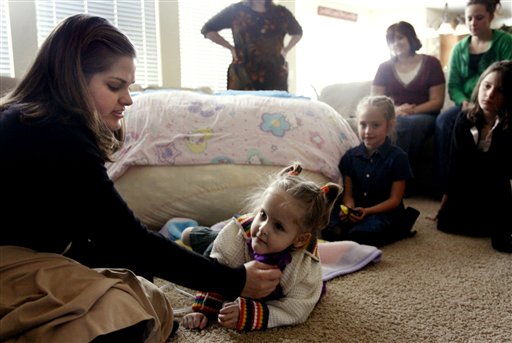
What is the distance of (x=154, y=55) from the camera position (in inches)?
151

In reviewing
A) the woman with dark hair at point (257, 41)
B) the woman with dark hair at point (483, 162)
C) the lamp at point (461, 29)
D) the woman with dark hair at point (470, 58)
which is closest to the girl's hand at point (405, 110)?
the woman with dark hair at point (470, 58)

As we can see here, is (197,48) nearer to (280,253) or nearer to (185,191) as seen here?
(185,191)

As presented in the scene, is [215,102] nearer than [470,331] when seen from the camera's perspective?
No

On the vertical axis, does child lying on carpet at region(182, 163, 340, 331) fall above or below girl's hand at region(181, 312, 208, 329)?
above

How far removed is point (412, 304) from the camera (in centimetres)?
104

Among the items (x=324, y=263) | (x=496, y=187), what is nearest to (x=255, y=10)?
(x=496, y=187)

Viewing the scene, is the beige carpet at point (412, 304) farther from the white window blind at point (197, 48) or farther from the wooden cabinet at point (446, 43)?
the wooden cabinet at point (446, 43)

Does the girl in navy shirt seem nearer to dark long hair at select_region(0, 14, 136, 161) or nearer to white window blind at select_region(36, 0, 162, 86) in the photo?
dark long hair at select_region(0, 14, 136, 161)

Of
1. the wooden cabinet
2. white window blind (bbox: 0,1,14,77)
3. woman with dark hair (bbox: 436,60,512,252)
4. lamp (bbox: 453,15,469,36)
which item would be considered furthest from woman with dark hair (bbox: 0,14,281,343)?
the wooden cabinet

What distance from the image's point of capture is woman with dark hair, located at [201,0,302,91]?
2600mm

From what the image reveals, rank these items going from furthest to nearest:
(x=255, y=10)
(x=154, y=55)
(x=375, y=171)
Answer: (x=154, y=55) < (x=255, y=10) < (x=375, y=171)

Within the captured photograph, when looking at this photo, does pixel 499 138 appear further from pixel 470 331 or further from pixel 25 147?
pixel 25 147

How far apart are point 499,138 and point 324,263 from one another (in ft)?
3.08

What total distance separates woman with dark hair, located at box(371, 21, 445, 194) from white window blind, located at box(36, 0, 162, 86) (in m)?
1.87
